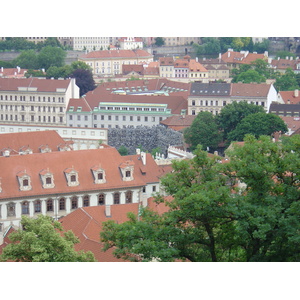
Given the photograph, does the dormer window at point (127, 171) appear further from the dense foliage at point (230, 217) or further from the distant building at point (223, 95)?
the distant building at point (223, 95)

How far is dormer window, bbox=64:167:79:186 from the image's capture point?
33.4 meters

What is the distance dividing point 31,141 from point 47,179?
28.1 ft

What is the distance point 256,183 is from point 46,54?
74.5 meters

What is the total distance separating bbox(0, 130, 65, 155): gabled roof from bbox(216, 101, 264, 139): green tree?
52.5ft

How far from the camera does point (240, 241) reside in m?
19.2

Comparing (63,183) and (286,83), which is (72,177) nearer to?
(63,183)

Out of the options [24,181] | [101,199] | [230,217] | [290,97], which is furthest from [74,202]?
[290,97]

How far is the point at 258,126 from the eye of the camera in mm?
53250

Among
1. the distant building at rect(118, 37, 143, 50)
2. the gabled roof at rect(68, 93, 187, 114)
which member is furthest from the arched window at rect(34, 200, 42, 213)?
the distant building at rect(118, 37, 143, 50)

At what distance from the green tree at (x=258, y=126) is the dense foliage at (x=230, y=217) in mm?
32718

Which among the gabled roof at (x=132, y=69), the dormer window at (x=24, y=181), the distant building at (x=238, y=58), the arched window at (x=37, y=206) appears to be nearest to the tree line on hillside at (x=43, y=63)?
the gabled roof at (x=132, y=69)

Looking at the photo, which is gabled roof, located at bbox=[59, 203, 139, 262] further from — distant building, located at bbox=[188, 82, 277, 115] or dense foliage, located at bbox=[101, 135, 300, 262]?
distant building, located at bbox=[188, 82, 277, 115]

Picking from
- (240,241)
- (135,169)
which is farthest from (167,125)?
(240,241)

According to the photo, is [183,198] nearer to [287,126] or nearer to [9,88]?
[287,126]
